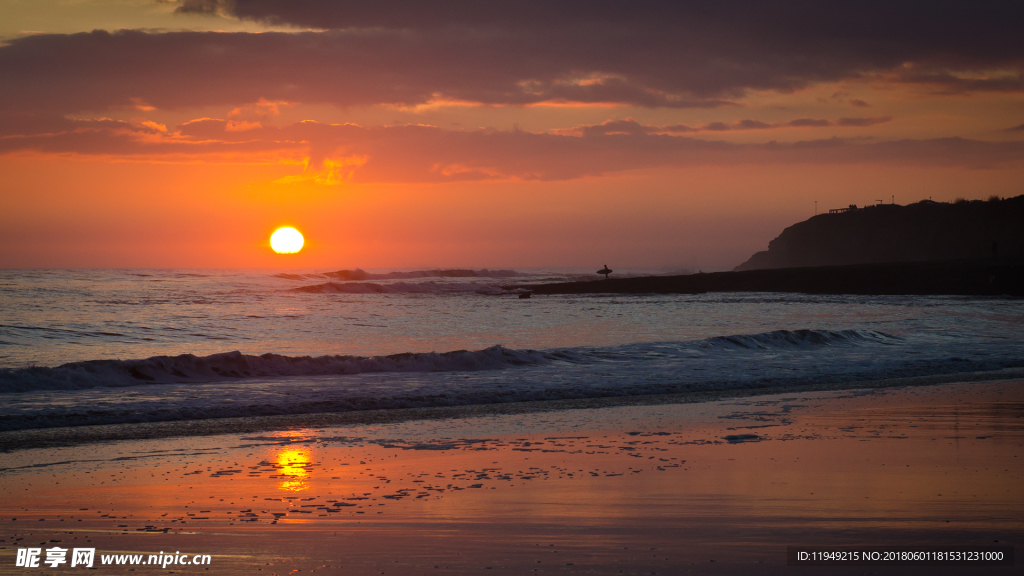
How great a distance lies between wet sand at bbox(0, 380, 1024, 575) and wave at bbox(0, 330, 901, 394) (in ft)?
18.8

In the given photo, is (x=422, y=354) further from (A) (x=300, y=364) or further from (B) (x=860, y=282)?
(B) (x=860, y=282)

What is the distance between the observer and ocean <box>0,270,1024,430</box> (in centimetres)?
1228

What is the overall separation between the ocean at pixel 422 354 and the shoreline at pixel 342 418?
0.42 meters

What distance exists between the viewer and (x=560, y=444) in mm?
8422

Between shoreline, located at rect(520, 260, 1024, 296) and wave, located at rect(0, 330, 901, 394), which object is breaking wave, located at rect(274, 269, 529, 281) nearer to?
shoreline, located at rect(520, 260, 1024, 296)

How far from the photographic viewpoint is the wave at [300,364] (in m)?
13.2

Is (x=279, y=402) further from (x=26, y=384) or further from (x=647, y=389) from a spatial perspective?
(x=647, y=389)

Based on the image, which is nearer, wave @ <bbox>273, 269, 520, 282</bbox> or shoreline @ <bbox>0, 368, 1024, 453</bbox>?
shoreline @ <bbox>0, 368, 1024, 453</bbox>

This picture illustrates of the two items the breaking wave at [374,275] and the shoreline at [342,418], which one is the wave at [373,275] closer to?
the breaking wave at [374,275]

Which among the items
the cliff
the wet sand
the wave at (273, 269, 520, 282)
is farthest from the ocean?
the cliff

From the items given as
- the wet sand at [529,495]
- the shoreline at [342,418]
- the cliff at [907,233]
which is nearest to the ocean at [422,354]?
the shoreline at [342,418]

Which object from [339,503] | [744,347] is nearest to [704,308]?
[744,347]

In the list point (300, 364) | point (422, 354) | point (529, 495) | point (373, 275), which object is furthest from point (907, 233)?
point (529, 495)

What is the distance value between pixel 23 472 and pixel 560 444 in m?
5.74
